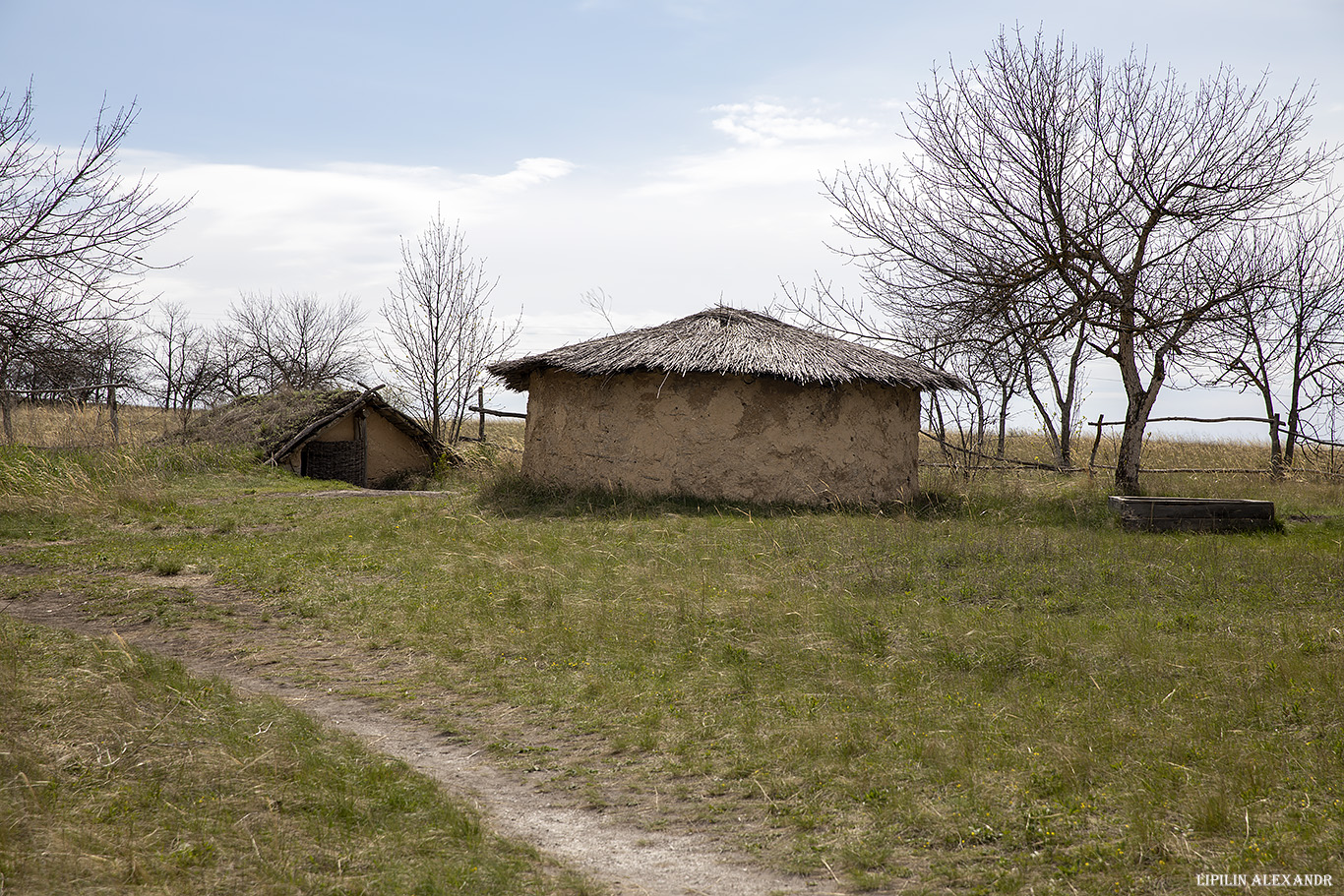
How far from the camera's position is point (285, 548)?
8828mm

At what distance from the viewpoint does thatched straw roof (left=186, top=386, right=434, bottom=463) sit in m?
16.3

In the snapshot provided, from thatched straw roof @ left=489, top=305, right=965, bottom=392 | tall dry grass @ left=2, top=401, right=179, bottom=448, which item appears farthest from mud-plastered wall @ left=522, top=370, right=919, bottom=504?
tall dry grass @ left=2, top=401, right=179, bottom=448

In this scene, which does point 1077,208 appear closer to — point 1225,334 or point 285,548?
point 1225,334

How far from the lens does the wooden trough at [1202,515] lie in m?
9.82

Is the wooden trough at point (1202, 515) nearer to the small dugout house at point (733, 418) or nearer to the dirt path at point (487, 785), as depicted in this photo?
the small dugout house at point (733, 418)

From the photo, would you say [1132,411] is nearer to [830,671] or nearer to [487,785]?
[830,671]

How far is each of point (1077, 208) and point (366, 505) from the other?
10.3 metres

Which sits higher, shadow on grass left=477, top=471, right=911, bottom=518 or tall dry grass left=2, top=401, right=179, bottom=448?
tall dry grass left=2, top=401, right=179, bottom=448

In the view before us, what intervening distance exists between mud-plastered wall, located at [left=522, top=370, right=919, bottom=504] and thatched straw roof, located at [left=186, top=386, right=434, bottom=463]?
616cm

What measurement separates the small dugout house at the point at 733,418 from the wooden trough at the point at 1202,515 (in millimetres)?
3057

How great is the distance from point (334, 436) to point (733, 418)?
9.03 metres

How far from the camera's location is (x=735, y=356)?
1128 centimetres

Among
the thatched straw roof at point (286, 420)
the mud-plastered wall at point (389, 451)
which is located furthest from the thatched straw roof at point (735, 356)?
the mud-plastered wall at point (389, 451)

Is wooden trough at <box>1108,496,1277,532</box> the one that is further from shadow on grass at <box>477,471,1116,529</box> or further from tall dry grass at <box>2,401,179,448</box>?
tall dry grass at <box>2,401,179,448</box>
